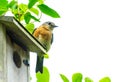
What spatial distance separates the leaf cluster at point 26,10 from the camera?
331 cm

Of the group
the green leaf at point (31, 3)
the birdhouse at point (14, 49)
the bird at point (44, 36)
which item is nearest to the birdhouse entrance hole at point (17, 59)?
the birdhouse at point (14, 49)

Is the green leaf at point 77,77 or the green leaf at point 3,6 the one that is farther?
the green leaf at point 3,6

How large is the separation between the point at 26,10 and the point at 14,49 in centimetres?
56

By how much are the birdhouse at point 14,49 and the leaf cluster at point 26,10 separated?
0.08 metres

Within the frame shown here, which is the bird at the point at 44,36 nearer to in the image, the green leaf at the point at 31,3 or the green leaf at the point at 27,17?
the green leaf at the point at 27,17

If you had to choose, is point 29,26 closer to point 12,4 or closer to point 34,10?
point 34,10

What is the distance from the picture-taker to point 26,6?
3.59 m

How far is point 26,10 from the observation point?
3566 millimetres

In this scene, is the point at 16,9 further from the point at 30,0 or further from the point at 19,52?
the point at 19,52

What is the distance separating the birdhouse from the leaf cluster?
8 centimetres

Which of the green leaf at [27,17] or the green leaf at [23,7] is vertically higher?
the green leaf at [23,7]

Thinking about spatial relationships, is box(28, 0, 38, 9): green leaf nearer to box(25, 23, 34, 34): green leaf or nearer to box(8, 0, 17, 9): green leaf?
box(8, 0, 17, 9): green leaf

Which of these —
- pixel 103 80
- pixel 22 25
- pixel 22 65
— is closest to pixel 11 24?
pixel 22 25

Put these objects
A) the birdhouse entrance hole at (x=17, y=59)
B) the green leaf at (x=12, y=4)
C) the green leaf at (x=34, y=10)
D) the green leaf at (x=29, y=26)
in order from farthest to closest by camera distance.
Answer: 1. the birdhouse entrance hole at (x=17, y=59)
2. the green leaf at (x=29, y=26)
3. the green leaf at (x=34, y=10)
4. the green leaf at (x=12, y=4)
